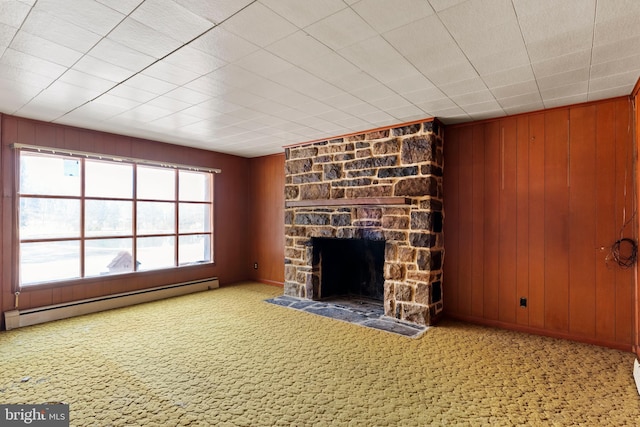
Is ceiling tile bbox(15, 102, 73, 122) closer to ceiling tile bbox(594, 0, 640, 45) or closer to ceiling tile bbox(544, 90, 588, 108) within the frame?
ceiling tile bbox(594, 0, 640, 45)

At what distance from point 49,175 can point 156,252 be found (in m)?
1.75

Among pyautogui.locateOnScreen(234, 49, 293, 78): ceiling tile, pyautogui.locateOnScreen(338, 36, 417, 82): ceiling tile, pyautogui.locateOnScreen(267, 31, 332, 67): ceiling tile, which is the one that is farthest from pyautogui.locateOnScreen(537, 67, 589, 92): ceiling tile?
pyautogui.locateOnScreen(234, 49, 293, 78): ceiling tile

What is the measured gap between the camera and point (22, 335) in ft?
11.6

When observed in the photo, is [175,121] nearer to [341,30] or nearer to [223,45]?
[223,45]

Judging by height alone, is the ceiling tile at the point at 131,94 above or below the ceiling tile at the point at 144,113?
below

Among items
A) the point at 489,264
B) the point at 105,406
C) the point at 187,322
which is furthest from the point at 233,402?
the point at 489,264

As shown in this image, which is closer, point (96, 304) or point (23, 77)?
point (23, 77)

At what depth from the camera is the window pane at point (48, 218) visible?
3977 millimetres

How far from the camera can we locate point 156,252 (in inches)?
207

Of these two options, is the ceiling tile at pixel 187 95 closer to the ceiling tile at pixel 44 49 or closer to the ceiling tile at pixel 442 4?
the ceiling tile at pixel 44 49

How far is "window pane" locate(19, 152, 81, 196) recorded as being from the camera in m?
4.00

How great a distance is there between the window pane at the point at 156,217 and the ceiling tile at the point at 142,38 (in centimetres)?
337

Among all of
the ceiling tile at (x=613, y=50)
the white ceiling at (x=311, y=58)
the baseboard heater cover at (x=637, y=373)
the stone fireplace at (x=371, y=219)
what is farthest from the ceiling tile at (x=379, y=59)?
the baseboard heater cover at (x=637, y=373)

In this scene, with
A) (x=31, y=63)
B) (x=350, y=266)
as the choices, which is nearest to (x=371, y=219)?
(x=350, y=266)
